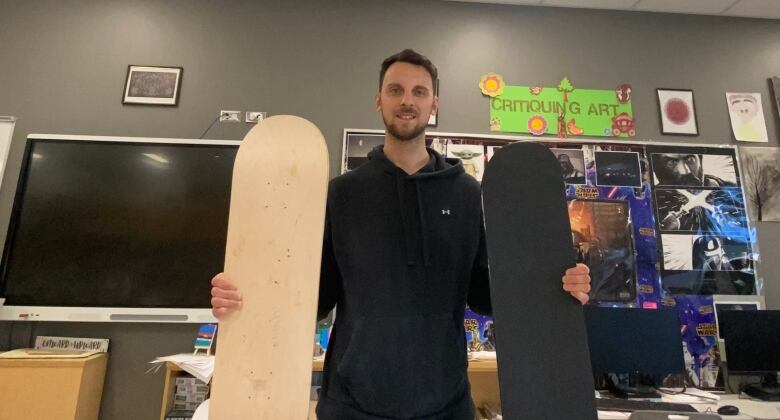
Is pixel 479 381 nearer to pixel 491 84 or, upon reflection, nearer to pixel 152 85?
pixel 491 84

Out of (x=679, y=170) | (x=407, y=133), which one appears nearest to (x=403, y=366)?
(x=407, y=133)

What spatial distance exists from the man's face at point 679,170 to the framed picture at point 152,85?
2.81m

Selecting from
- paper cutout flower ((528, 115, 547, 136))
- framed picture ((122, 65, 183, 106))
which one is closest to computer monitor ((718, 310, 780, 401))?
paper cutout flower ((528, 115, 547, 136))

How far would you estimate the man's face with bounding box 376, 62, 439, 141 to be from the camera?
108 centimetres

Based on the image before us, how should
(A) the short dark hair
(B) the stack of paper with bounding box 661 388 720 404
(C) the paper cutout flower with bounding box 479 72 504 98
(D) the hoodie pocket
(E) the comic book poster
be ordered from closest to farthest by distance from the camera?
(D) the hoodie pocket
(A) the short dark hair
(B) the stack of paper with bounding box 661 388 720 404
(E) the comic book poster
(C) the paper cutout flower with bounding box 479 72 504 98

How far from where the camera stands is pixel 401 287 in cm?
98

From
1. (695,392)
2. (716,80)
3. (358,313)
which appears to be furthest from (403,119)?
(716,80)

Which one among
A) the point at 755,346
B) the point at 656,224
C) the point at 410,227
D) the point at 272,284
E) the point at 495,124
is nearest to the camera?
the point at 410,227

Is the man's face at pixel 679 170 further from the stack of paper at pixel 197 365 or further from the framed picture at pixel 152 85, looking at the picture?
the framed picture at pixel 152 85

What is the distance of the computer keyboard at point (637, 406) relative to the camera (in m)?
1.68

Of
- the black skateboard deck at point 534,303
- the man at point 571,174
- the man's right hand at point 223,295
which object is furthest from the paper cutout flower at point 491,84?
the man's right hand at point 223,295

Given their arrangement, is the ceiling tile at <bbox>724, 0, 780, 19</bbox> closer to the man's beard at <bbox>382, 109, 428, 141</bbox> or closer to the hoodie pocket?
the man's beard at <bbox>382, 109, 428, 141</bbox>

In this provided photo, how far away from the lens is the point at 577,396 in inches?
40.1

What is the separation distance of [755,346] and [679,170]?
3.17 feet
